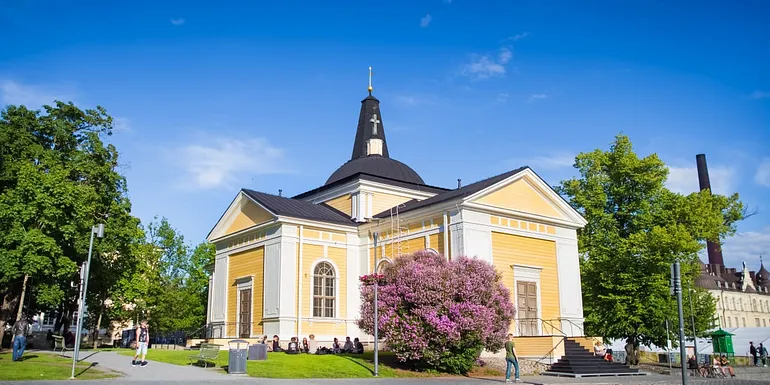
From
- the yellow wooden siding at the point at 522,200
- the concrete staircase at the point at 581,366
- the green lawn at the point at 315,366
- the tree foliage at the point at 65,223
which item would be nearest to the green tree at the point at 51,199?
the tree foliage at the point at 65,223

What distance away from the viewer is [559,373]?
77.6 ft

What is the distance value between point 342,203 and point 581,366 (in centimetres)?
1573

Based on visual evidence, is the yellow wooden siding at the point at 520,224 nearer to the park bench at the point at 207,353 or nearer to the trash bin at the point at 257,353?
the trash bin at the point at 257,353

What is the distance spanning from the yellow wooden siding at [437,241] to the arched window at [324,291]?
5598 millimetres

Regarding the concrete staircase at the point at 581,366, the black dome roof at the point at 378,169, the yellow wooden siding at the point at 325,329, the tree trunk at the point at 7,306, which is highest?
the black dome roof at the point at 378,169

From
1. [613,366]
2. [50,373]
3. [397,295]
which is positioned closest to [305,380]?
[397,295]

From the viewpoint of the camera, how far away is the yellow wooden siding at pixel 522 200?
28.0 metres

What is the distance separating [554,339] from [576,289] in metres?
5.70

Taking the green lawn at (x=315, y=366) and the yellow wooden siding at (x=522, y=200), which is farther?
the yellow wooden siding at (x=522, y=200)

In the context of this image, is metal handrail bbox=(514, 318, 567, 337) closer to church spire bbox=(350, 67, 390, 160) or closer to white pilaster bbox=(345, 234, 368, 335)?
white pilaster bbox=(345, 234, 368, 335)

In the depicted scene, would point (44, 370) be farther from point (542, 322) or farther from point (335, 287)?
point (542, 322)

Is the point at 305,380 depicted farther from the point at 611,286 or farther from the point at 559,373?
the point at 611,286

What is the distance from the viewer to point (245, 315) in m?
31.0

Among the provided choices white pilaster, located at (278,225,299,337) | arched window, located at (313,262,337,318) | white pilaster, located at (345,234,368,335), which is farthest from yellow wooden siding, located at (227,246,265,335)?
white pilaster, located at (345,234,368,335)
